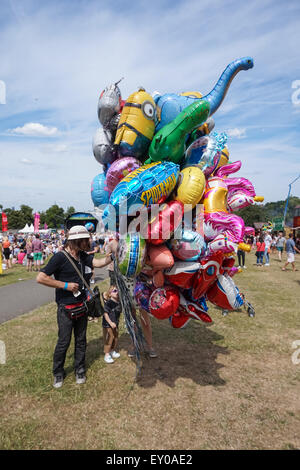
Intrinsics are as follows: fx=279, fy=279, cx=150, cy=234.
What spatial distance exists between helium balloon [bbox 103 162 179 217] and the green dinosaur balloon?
23cm

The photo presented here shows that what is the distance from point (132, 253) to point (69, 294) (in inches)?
52.1

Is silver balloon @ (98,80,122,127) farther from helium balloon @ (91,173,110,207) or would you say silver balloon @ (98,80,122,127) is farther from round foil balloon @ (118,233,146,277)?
round foil balloon @ (118,233,146,277)

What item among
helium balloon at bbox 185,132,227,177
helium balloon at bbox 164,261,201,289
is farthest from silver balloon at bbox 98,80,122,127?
helium balloon at bbox 164,261,201,289

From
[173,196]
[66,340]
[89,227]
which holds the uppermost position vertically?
[173,196]

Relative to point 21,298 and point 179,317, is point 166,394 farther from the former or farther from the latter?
point 21,298

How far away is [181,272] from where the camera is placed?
280 centimetres

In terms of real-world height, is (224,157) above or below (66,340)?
above

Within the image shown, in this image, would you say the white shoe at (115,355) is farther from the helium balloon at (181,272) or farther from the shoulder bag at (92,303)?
the helium balloon at (181,272)

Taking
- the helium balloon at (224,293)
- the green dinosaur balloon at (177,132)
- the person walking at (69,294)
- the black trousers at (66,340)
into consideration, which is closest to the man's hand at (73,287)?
the person walking at (69,294)

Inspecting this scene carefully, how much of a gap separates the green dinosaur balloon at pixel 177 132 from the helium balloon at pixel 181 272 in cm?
109

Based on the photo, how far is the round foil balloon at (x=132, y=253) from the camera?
248cm

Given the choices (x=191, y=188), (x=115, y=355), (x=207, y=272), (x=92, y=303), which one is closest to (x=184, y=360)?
(x=115, y=355)
